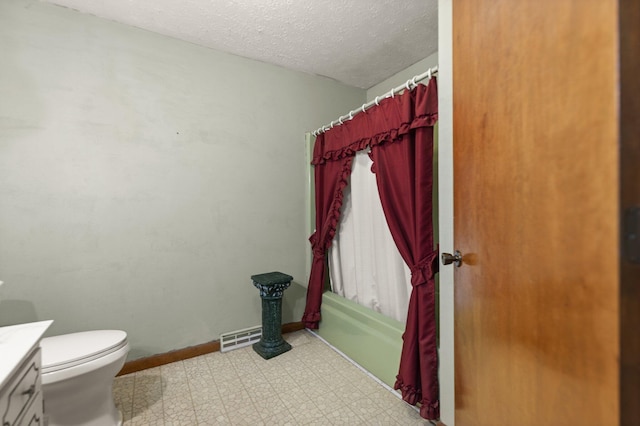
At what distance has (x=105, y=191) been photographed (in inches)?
73.9

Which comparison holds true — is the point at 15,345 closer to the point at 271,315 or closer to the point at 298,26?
the point at 271,315

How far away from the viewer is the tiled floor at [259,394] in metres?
1.51

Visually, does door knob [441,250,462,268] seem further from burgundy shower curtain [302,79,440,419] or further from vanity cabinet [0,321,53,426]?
vanity cabinet [0,321,53,426]

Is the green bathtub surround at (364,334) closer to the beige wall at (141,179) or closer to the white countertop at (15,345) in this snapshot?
the beige wall at (141,179)

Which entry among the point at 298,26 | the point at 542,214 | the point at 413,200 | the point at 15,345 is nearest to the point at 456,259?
the point at 542,214

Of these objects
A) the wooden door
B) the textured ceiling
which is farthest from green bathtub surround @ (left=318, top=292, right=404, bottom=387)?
the textured ceiling

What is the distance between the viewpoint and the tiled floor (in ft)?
4.96

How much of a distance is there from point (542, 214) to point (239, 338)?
2.21 metres

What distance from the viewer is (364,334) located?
1949 mm

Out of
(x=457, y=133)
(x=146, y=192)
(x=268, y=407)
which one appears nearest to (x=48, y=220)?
(x=146, y=192)

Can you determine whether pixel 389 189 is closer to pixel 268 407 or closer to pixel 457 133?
pixel 457 133

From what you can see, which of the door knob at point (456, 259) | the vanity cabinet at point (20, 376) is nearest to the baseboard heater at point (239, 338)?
the vanity cabinet at point (20, 376)

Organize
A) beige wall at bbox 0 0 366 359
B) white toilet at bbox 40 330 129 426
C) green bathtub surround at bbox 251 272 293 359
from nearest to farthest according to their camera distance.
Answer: white toilet at bbox 40 330 129 426, beige wall at bbox 0 0 366 359, green bathtub surround at bbox 251 272 293 359

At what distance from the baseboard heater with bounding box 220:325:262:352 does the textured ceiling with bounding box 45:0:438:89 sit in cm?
225
